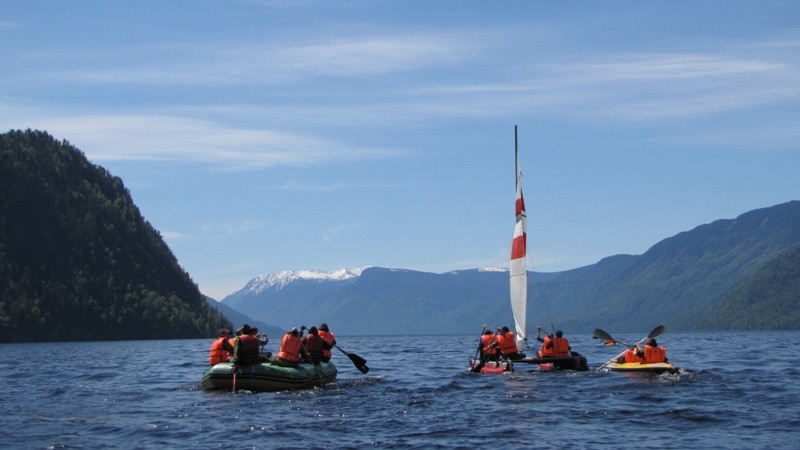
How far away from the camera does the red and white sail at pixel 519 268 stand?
5703 centimetres

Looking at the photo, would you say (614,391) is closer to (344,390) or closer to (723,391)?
(723,391)

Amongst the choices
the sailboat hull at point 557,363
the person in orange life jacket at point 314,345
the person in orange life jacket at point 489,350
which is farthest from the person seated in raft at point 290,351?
the sailboat hull at point 557,363

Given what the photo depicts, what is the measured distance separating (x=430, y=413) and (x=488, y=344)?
20.1 meters

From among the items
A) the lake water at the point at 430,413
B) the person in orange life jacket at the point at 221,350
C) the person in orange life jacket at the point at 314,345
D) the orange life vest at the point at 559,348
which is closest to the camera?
the lake water at the point at 430,413

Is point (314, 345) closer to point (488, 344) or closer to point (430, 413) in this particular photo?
point (430, 413)

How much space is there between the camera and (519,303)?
189 feet

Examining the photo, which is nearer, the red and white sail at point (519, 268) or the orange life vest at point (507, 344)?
the orange life vest at point (507, 344)

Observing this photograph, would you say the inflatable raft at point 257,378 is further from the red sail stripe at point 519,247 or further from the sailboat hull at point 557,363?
the red sail stripe at point 519,247

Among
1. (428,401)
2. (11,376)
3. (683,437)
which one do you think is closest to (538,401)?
(428,401)

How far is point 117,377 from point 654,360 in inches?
1249

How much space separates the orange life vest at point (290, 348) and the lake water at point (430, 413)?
6.33ft

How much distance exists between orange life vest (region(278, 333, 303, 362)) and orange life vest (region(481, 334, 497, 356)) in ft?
48.2

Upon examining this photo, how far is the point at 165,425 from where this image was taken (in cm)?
3466

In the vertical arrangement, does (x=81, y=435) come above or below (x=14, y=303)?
below
